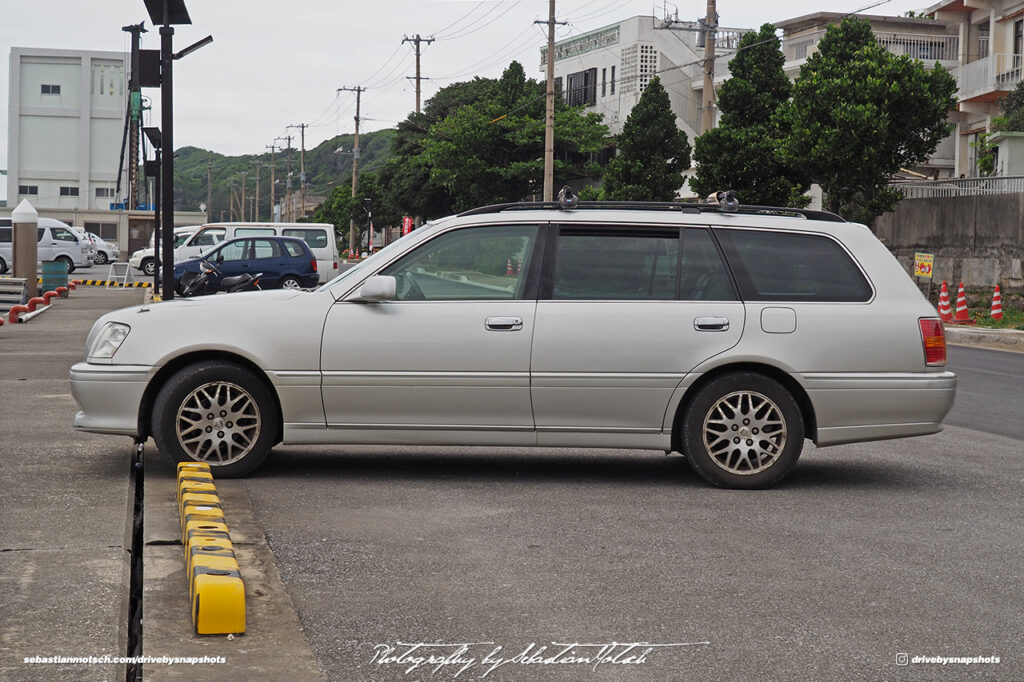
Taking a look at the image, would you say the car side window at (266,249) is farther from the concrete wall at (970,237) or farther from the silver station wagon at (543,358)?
the silver station wagon at (543,358)

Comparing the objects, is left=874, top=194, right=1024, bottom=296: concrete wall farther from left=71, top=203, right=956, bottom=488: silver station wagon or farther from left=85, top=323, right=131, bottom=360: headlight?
left=85, top=323, right=131, bottom=360: headlight

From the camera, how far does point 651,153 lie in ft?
155

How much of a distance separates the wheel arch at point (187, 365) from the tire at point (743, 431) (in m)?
2.41

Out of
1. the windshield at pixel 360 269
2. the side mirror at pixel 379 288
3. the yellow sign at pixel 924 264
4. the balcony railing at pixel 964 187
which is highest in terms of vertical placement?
the balcony railing at pixel 964 187

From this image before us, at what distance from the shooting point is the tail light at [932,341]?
7512mm

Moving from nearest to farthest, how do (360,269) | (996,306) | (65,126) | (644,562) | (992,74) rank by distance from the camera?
(644,562) → (360,269) → (996,306) → (992,74) → (65,126)

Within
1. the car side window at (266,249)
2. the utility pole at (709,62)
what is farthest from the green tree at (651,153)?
the car side window at (266,249)

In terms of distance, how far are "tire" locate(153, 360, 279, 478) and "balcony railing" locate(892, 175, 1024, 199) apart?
23.5 meters

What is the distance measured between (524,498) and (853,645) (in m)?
2.84

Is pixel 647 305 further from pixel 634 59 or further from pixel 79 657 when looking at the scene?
pixel 634 59

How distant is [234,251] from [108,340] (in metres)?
22.0

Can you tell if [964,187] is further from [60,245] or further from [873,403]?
[60,245]

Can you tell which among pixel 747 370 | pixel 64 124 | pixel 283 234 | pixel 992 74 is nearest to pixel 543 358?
pixel 747 370

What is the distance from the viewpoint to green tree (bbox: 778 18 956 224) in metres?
29.2
